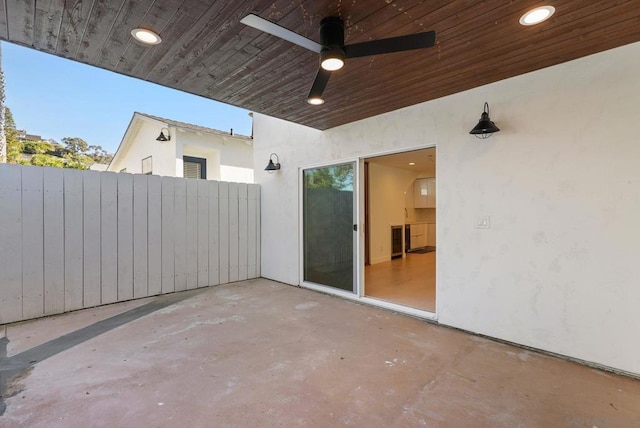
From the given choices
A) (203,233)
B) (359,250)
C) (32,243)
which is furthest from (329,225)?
(32,243)

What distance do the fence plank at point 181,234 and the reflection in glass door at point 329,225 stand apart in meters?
1.97

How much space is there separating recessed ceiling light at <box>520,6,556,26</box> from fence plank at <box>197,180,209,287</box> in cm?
464

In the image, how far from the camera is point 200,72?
2787 millimetres

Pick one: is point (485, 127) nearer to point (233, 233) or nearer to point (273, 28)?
point (273, 28)

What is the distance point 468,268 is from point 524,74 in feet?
6.51

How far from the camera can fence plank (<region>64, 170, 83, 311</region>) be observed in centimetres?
377

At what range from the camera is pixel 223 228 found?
528 centimetres

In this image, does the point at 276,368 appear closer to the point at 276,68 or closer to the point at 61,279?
the point at 276,68

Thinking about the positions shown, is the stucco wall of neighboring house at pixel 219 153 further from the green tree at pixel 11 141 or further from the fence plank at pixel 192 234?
the green tree at pixel 11 141

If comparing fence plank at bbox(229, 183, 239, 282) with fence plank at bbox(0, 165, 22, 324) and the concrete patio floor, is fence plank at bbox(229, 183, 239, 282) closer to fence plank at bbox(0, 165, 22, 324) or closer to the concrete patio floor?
the concrete patio floor

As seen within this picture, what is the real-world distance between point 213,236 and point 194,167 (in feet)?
12.1

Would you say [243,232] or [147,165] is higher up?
[147,165]

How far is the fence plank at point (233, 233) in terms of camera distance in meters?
5.38

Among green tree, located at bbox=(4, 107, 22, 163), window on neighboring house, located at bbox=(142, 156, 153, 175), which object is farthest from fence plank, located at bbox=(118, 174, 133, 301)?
green tree, located at bbox=(4, 107, 22, 163)
